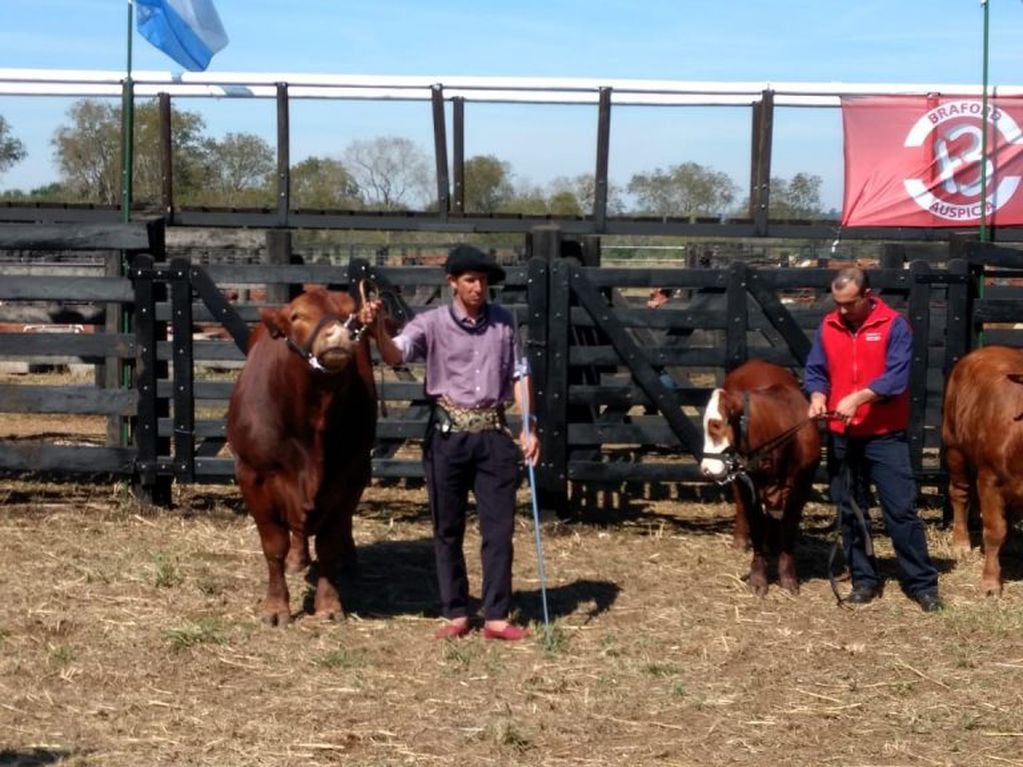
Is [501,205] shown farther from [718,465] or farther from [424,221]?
[718,465]

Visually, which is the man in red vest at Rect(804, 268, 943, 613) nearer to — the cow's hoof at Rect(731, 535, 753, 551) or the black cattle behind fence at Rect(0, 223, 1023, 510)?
the cow's hoof at Rect(731, 535, 753, 551)

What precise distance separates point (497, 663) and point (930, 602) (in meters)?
2.57

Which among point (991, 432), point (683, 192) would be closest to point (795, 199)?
point (683, 192)

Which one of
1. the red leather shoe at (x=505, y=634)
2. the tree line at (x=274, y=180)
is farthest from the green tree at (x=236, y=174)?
the red leather shoe at (x=505, y=634)

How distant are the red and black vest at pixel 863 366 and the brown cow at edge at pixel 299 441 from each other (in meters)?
2.55

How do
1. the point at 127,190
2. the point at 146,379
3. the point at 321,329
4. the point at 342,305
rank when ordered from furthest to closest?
the point at 127,190, the point at 146,379, the point at 342,305, the point at 321,329

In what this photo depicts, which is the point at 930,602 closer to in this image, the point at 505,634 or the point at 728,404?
the point at 728,404

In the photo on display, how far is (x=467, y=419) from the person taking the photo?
23.2 feet

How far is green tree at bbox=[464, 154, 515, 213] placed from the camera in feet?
48.6

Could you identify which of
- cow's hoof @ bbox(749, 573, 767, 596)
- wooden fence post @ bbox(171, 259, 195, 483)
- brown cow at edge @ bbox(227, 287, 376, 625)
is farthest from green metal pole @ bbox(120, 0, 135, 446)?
cow's hoof @ bbox(749, 573, 767, 596)

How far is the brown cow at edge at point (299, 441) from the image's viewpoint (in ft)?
23.1

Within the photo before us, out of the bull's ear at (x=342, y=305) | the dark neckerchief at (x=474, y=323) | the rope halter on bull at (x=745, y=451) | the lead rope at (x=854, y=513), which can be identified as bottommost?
the lead rope at (x=854, y=513)

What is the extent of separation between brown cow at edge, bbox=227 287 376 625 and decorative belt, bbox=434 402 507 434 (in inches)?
21.0

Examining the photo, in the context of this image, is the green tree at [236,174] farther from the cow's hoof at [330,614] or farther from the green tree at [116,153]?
the cow's hoof at [330,614]
